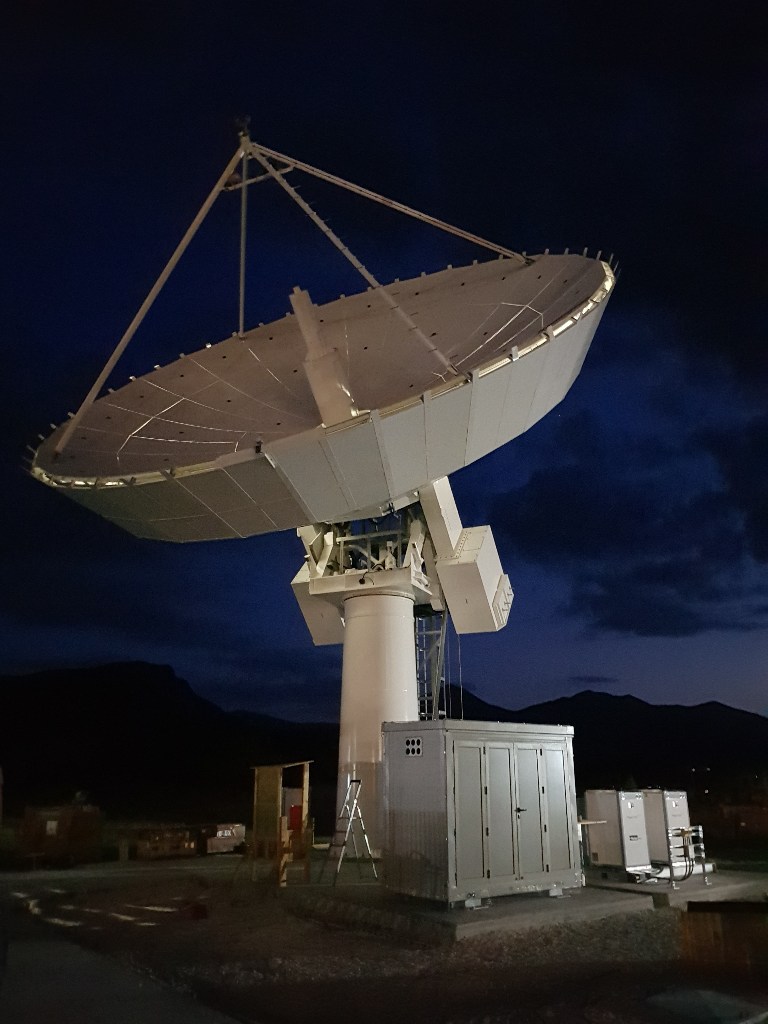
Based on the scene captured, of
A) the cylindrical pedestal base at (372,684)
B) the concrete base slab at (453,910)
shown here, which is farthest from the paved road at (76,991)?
the cylindrical pedestal base at (372,684)

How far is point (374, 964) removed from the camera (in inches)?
316

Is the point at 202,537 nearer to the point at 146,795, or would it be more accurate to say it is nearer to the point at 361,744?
the point at 361,744

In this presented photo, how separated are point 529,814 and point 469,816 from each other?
1.18 m

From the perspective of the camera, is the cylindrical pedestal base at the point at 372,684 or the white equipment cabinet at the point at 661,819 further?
the cylindrical pedestal base at the point at 372,684

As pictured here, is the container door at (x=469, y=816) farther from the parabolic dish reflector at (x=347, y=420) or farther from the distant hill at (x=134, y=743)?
the distant hill at (x=134, y=743)

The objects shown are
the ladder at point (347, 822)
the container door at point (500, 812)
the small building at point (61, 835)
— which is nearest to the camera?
the container door at point (500, 812)

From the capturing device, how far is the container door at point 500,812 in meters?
11.1

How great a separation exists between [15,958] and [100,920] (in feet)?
8.22

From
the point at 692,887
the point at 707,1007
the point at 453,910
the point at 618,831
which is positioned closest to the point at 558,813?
the point at 618,831

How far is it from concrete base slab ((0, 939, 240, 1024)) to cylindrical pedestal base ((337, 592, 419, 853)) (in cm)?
771

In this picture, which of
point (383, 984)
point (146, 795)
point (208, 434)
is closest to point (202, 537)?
point (208, 434)

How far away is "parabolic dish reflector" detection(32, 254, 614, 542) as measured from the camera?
10992mm

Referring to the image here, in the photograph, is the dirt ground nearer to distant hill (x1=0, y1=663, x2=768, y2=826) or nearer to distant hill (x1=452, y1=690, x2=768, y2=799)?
distant hill (x1=0, y1=663, x2=768, y2=826)

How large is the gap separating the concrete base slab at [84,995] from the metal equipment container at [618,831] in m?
7.55
